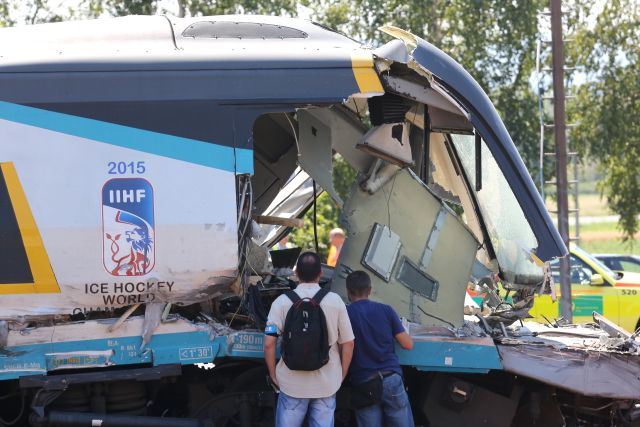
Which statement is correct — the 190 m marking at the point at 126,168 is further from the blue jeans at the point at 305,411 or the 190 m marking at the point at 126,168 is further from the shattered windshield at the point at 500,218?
the shattered windshield at the point at 500,218

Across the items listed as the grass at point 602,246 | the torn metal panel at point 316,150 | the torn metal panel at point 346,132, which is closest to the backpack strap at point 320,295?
the torn metal panel at point 316,150

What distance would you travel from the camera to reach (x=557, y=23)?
14750 mm

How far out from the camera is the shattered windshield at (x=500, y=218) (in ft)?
25.2

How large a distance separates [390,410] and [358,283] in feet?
2.62

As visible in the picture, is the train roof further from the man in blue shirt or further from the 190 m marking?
the man in blue shirt

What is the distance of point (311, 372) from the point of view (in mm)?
6441

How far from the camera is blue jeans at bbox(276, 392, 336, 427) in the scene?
21.3ft

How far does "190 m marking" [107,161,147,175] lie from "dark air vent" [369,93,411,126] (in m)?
1.57

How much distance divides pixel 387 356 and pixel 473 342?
590 millimetres

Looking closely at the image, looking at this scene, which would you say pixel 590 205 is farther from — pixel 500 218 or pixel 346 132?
pixel 346 132

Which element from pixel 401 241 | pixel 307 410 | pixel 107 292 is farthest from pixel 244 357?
pixel 401 241

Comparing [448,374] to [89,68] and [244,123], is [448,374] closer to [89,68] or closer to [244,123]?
[244,123]

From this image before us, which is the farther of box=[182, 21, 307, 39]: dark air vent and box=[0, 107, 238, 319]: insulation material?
box=[182, 21, 307, 39]: dark air vent

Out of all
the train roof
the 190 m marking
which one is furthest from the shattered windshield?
the 190 m marking
